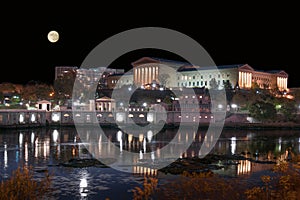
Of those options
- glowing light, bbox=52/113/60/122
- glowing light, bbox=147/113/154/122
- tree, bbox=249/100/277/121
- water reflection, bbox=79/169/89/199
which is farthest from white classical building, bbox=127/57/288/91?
water reflection, bbox=79/169/89/199

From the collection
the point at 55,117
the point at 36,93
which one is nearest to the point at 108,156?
the point at 55,117

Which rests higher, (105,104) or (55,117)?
(105,104)

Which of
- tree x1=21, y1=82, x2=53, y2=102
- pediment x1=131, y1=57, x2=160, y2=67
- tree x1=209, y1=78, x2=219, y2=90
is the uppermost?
pediment x1=131, y1=57, x2=160, y2=67

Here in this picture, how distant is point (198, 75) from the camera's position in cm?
9044

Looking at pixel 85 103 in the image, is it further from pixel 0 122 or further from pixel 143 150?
pixel 143 150

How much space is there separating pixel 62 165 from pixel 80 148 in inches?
313

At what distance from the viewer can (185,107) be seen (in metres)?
63.3

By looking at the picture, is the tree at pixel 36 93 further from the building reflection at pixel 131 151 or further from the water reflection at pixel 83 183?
the water reflection at pixel 83 183

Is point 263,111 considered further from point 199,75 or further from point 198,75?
point 198,75

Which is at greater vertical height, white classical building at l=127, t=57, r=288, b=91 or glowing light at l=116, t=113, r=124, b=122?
white classical building at l=127, t=57, r=288, b=91

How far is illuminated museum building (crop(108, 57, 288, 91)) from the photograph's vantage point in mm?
86125

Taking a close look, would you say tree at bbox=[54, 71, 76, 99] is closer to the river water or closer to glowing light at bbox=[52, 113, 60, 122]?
glowing light at bbox=[52, 113, 60, 122]

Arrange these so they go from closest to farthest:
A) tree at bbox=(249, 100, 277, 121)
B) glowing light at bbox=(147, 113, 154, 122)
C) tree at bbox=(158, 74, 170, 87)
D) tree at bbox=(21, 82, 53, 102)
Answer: tree at bbox=(249, 100, 277, 121) → glowing light at bbox=(147, 113, 154, 122) → tree at bbox=(21, 82, 53, 102) → tree at bbox=(158, 74, 170, 87)

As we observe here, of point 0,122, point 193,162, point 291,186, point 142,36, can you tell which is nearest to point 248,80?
point 142,36
